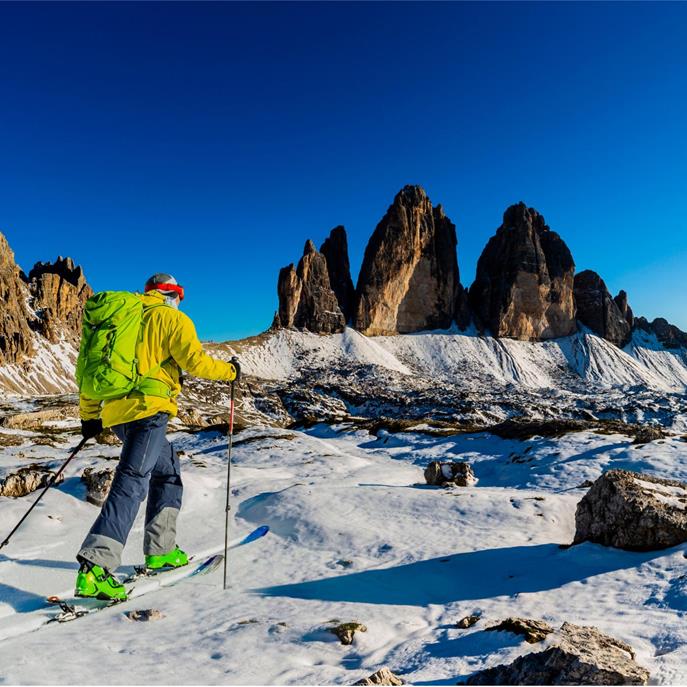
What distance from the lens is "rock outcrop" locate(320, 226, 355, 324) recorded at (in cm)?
14638

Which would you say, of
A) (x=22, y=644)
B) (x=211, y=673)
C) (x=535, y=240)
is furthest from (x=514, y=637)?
(x=535, y=240)

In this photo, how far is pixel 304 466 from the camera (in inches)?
704

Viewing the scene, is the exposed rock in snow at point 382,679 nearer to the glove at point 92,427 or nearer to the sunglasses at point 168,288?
the glove at point 92,427

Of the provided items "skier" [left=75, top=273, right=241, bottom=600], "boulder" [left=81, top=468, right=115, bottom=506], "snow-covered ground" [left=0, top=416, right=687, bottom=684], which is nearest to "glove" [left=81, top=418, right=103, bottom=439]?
"skier" [left=75, top=273, right=241, bottom=600]

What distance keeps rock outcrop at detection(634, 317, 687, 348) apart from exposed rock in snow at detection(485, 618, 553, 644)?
198006 mm

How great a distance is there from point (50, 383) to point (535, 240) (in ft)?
476

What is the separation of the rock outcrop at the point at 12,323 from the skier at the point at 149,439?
Answer: 11724 cm

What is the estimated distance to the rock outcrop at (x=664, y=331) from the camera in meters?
167

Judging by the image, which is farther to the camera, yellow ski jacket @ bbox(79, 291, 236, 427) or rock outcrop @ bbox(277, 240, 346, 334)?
rock outcrop @ bbox(277, 240, 346, 334)

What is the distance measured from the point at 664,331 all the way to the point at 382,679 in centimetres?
20630

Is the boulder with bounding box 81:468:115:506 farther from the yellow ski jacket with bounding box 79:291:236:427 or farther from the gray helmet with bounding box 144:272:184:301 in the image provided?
the gray helmet with bounding box 144:272:184:301

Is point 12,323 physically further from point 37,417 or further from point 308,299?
point 37,417

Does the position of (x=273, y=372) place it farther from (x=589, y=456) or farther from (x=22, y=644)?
(x=22, y=644)

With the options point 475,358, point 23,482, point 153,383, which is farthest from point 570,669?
point 475,358
